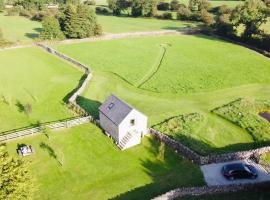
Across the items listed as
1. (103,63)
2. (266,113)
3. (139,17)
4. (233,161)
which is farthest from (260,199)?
(139,17)

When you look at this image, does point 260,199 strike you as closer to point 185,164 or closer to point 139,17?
point 185,164

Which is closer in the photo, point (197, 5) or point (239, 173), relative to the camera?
point (239, 173)

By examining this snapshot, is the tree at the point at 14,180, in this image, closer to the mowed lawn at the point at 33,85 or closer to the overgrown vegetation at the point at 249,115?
the mowed lawn at the point at 33,85

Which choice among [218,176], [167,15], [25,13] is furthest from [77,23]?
[218,176]

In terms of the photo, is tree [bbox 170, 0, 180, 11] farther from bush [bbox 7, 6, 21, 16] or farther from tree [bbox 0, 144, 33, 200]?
tree [bbox 0, 144, 33, 200]

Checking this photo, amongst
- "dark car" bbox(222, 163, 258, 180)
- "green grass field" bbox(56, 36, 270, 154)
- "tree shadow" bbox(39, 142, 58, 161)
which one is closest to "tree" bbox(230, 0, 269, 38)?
"green grass field" bbox(56, 36, 270, 154)

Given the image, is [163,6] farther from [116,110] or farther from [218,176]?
[218,176]
